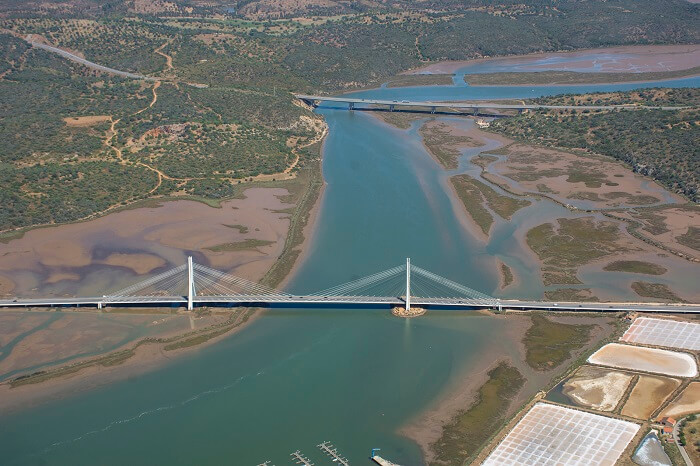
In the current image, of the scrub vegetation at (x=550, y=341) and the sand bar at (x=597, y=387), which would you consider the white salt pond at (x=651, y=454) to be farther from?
the scrub vegetation at (x=550, y=341)

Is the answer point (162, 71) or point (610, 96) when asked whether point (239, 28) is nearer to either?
point (162, 71)

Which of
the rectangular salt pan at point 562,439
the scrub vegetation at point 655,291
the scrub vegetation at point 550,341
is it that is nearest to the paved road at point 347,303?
the scrub vegetation at point 550,341

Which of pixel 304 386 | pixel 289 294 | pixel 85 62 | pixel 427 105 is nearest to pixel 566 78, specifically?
pixel 427 105

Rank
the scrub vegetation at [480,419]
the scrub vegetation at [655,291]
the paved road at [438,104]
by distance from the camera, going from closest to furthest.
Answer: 1. the scrub vegetation at [480,419]
2. the scrub vegetation at [655,291]
3. the paved road at [438,104]

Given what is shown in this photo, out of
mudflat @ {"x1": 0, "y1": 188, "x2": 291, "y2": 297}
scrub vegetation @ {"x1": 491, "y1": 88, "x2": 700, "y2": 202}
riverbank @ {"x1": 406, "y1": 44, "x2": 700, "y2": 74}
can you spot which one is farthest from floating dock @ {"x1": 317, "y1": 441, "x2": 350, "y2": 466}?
riverbank @ {"x1": 406, "y1": 44, "x2": 700, "y2": 74}

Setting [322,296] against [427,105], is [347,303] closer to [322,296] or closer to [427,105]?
[322,296]

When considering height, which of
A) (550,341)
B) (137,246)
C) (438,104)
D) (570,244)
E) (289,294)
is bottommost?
(550,341)

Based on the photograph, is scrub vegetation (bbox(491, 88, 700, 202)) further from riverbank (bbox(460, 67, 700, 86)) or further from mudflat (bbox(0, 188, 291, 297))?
mudflat (bbox(0, 188, 291, 297))
